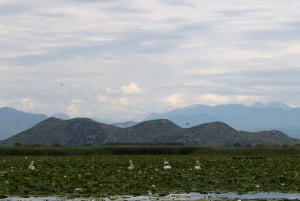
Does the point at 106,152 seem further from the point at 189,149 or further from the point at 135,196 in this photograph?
the point at 135,196

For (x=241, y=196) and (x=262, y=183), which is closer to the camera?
(x=241, y=196)

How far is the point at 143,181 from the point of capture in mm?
31406

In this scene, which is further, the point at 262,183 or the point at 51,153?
the point at 51,153

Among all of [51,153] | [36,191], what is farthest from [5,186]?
[51,153]

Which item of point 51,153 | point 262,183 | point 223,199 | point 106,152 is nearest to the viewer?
point 223,199

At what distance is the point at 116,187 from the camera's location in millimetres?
28531

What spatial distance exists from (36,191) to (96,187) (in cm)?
267

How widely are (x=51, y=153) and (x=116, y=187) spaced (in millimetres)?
70864

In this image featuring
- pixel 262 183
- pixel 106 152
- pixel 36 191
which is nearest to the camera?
pixel 36 191

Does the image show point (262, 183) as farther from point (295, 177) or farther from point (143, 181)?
point (143, 181)

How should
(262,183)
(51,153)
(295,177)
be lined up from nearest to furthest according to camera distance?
(262,183) → (295,177) → (51,153)

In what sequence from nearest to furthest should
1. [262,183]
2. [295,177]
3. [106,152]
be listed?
[262,183], [295,177], [106,152]

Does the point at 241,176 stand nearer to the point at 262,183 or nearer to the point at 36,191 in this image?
the point at 262,183

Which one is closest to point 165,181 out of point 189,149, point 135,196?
point 135,196
